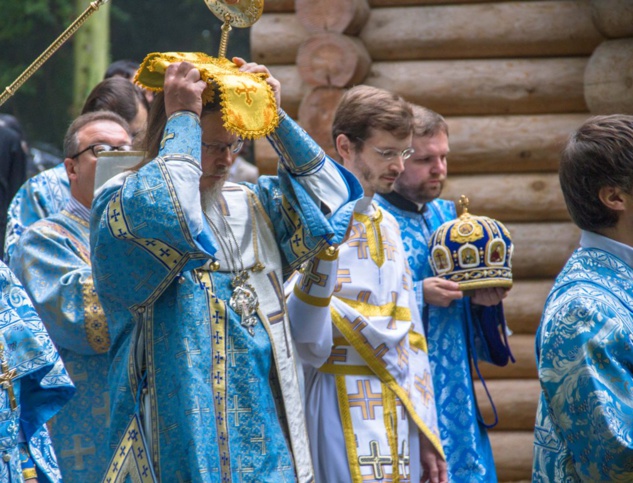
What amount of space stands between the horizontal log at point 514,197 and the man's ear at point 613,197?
4047 mm

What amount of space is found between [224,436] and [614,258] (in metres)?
1.29

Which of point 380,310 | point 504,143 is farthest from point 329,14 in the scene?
point 380,310

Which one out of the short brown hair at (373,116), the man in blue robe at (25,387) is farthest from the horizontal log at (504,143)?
the man in blue robe at (25,387)

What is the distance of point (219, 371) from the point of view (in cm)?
354

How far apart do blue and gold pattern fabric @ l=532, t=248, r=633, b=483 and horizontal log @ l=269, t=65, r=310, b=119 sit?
4.35 meters

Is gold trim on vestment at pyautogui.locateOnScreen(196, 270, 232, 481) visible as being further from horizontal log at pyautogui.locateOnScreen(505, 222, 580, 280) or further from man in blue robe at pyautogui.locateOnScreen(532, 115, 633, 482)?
horizontal log at pyautogui.locateOnScreen(505, 222, 580, 280)

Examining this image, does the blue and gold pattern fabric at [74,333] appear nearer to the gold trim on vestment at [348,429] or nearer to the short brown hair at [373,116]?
the gold trim on vestment at [348,429]

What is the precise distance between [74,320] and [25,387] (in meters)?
0.75

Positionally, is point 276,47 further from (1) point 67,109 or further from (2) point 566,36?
(1) point 67,109

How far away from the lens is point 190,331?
351cm

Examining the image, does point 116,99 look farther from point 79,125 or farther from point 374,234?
point 374,234

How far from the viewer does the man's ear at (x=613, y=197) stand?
3453 millimetres

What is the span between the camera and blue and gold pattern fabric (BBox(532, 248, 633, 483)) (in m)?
3.16

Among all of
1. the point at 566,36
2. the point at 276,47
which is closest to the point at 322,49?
the point at 276,47
